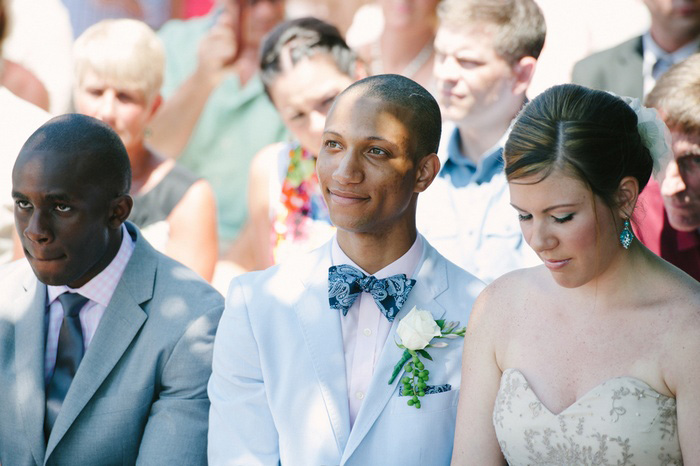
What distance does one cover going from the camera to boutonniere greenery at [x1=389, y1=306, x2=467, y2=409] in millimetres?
2939

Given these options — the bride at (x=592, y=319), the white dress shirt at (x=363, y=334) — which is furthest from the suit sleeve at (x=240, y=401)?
the bride at (x=592, y=319)

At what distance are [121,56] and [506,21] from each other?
1900 mm

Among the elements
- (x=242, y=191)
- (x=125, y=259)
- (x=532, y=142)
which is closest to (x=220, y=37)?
(x=242, y=191)

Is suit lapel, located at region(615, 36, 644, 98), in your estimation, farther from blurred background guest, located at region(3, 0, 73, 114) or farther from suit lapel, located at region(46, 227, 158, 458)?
blurred background guest, located at region(3, 0, 73, 114)

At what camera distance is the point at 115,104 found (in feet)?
15.7

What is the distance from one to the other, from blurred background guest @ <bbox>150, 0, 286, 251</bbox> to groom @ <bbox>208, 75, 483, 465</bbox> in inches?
125

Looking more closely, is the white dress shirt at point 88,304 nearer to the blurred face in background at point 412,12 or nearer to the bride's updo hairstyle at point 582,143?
the bride's updo hairstyle at point 582,143

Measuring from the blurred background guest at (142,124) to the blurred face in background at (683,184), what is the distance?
2.23 m

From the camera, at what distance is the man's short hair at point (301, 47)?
4.77 metres

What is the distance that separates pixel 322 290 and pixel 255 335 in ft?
0.86

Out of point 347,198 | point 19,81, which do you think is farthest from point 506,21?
point 19,81

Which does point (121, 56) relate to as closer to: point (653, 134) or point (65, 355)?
point (65, 355)

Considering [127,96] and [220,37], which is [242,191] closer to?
[220,37]

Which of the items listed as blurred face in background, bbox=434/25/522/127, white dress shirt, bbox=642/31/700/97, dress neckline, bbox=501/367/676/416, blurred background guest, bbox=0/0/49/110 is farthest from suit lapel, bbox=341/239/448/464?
blurred background guest, bbox=0/0/49/110
